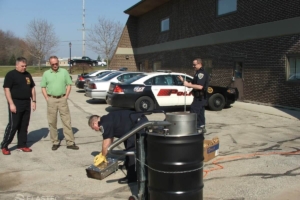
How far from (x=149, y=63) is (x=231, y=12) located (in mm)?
11785

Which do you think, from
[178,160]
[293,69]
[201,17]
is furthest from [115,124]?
[201,17]

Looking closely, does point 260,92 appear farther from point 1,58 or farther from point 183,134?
point 1,58

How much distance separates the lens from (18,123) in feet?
21.9

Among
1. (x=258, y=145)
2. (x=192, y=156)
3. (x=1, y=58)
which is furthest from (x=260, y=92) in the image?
(x=1, y=58)

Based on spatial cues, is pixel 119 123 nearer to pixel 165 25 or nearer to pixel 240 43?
pixel 240 43

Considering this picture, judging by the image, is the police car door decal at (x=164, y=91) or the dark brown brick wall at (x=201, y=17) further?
the dark brown brick wall at (x=201, y=17)

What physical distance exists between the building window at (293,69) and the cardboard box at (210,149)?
8.17m

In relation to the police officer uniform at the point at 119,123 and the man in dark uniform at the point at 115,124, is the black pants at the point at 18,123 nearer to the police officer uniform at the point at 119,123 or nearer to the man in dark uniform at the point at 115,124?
the man in dark uniform at the point at 115,124

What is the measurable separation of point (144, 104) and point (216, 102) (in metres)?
2.80

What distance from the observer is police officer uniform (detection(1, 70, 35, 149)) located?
6.57 m

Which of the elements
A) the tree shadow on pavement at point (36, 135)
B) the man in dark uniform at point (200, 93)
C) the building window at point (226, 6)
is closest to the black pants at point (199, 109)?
the man in dark uniform at point (200, 93)

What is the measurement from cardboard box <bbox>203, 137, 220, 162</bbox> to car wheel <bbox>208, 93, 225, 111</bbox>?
6.47m

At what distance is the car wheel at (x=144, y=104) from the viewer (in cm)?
1177

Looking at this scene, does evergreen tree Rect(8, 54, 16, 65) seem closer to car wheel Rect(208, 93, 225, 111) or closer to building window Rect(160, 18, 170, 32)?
building window Rect(160, 18, 170, 32)
